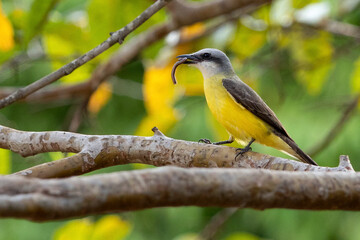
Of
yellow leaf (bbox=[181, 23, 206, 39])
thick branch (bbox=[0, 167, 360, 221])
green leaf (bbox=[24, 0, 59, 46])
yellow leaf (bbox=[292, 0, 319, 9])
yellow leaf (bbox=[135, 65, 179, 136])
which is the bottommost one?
thick branch (bbox=[0, 167, 360, 221])

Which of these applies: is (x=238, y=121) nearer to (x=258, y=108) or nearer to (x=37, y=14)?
(x=258, y=108)

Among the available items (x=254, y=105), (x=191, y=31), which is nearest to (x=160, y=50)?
(x=191, y=31)

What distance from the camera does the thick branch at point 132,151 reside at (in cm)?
220

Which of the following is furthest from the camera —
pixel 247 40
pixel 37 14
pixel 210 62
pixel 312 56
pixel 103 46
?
pixel 312 56

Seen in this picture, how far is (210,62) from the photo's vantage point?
3.59 m

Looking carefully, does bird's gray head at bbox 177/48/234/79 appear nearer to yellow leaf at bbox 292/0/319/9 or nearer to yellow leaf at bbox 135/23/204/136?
yellow leaf at bbox 135/23/204/136

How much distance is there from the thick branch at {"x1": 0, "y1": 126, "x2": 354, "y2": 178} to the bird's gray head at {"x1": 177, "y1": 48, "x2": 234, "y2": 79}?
44.8 inches

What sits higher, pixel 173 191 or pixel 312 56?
pixel 312 56

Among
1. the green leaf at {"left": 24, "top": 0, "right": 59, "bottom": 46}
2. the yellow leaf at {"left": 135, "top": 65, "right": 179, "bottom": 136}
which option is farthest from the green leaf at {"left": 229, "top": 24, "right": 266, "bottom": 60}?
the green leaf at {"left": 24, "top": 0, "right": 59, "bottom": 46}

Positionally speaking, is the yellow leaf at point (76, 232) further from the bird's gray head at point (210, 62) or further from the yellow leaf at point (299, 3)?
the yellow leaf at point (299, 3)

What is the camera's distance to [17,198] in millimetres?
1245

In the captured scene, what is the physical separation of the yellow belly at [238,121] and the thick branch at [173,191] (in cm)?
155

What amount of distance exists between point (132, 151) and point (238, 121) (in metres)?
1.03

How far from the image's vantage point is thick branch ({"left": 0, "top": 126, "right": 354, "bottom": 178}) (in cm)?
220
